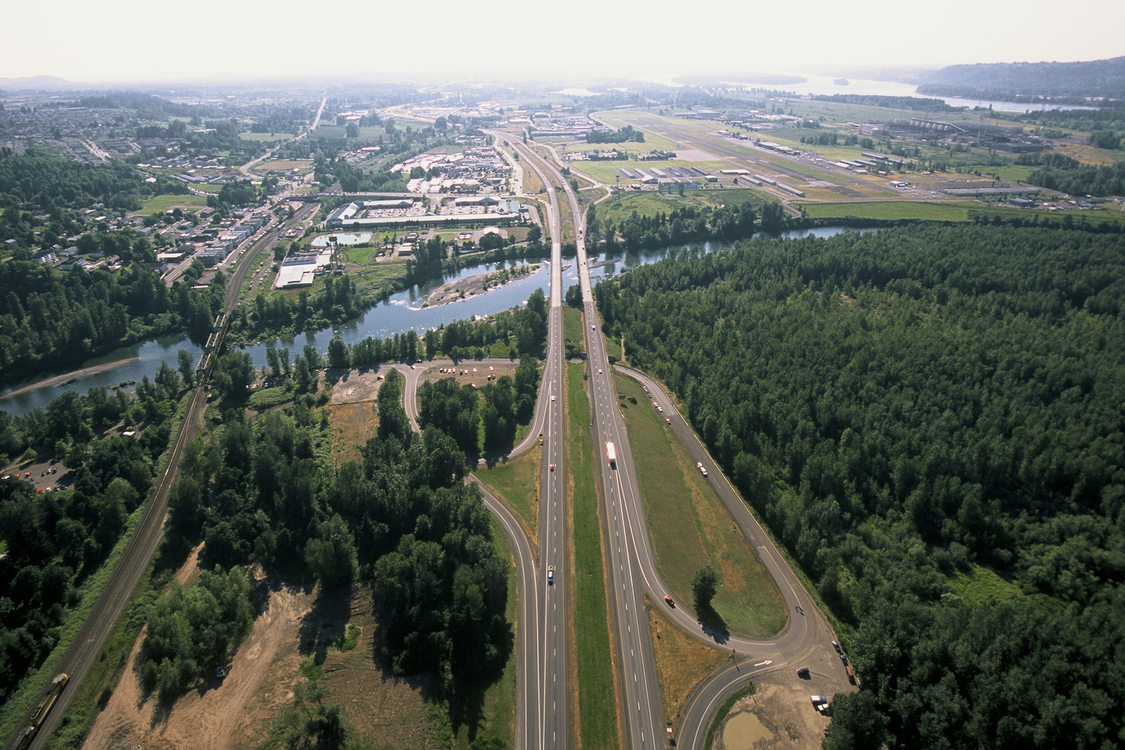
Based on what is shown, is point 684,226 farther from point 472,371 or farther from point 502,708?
point 502,708

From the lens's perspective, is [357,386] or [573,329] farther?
[573,329]

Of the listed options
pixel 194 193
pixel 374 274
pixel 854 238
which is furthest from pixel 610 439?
pixel 194 193

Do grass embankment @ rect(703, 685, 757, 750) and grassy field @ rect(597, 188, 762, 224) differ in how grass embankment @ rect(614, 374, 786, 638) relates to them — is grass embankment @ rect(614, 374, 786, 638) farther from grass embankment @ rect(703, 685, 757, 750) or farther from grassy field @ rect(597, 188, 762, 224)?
grassy field @ rect(597, 188, 762, 224)

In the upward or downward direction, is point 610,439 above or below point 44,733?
above

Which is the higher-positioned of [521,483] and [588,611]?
[521,483]

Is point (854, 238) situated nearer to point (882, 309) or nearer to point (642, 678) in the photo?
point (882, 309)

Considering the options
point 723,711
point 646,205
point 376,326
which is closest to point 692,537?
point 723,711

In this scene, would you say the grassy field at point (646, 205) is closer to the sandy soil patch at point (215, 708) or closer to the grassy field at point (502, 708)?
the grassy field at point (502, 708)
